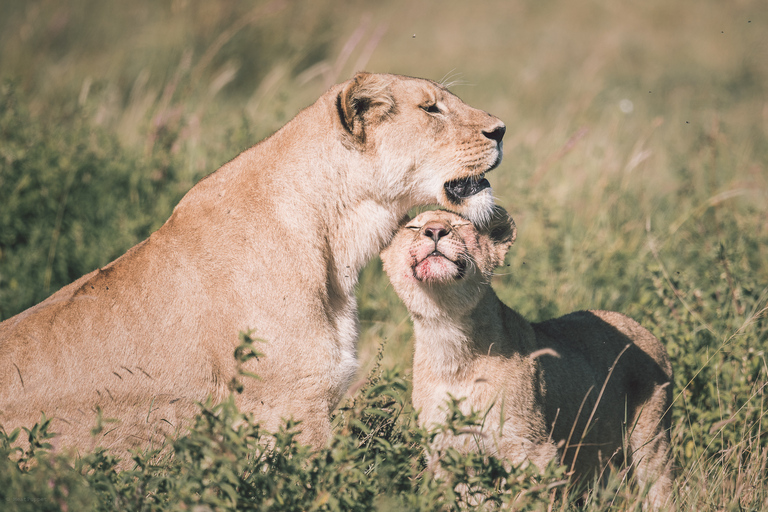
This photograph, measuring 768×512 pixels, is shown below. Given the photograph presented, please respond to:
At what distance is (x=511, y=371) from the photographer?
3.33 m

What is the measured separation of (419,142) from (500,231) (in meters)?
0.66

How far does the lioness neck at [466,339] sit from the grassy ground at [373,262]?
33cm

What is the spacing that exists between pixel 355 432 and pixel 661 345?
1992 mm

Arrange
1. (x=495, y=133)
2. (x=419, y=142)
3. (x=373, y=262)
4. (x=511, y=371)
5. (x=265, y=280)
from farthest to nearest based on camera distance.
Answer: (x=373, y=262) < (x=495, y=133) < (x=419, y=142) < (x=511, y=371) < (x=265, y=280)

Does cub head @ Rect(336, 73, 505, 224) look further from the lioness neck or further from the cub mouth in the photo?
the lioness neck

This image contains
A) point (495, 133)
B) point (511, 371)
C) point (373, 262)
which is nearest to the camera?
point (511, 371)

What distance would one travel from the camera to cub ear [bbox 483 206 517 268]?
3600mm

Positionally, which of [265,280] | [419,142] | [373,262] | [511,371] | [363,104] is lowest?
[373,262]

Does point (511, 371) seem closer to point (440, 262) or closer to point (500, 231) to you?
point (440, 262)

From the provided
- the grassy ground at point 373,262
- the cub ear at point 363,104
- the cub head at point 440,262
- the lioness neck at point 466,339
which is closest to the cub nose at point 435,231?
the cub head at point 440,262

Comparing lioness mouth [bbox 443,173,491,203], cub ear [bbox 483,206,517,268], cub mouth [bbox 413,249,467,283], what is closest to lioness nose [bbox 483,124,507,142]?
lioness mouth [bbox 443,173,491,203]

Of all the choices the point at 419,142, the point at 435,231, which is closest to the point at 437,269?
the point at 435,231

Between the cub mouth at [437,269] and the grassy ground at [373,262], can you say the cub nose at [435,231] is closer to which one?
the cub mouth at [437,269]

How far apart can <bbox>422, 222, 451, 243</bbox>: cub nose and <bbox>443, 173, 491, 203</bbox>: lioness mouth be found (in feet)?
1.03
